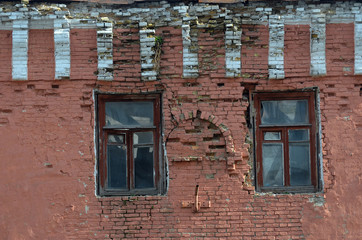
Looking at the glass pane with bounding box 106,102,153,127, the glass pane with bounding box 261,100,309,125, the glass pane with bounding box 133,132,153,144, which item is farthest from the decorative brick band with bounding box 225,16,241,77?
the glass pane with bounding box 133,132,153,144

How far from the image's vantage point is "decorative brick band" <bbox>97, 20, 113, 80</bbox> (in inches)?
283

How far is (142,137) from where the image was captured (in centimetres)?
730

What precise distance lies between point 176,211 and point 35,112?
6.51 feet

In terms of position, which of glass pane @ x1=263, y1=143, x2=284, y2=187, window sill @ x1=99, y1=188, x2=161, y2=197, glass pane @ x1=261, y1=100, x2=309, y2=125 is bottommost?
window sill @ x1=99, y1=188, x2=161, y2=197

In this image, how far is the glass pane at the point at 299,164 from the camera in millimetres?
7230

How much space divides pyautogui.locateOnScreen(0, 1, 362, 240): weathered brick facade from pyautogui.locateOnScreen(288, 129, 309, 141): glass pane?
0.24m

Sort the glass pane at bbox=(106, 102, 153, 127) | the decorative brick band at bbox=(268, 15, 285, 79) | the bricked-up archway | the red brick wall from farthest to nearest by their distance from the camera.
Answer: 1. the glass pane at bbox=(106, 102, 153, 127)
2. the decorative brick band at bbox=(268, 15, 285, 79)
3. the bricked-up archway
4. the red brick wall

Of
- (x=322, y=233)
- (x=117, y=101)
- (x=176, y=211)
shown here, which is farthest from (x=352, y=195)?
(x=117, y=101)

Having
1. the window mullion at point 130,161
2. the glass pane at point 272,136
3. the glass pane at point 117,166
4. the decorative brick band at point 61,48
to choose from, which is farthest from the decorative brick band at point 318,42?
the decorative brick band at point 61,48

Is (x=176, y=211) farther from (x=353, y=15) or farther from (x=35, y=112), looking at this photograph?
(x=353, y=15)

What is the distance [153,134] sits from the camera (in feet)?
23.9

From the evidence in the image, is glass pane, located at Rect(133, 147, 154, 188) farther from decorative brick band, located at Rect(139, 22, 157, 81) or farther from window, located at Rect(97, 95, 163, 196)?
decorative brick band, located at Rect(139, 22, 157, 81)

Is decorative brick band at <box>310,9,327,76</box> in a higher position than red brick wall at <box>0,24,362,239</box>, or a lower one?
higher

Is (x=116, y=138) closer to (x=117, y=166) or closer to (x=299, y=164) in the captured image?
(x=117, y=166)
